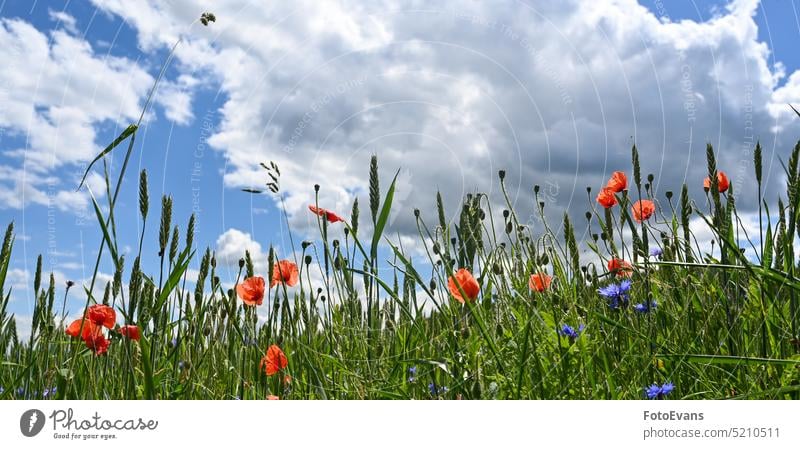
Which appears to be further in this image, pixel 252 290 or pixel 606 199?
pixel 606 199

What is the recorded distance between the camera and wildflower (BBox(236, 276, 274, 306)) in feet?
7.48

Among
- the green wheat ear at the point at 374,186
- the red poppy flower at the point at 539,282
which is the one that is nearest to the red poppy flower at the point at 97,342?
the green wheat ear at the point at 374,186

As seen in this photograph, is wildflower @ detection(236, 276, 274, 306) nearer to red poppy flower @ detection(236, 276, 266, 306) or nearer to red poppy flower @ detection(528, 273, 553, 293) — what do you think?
red poppy flower @ detection(236, 276, 266, 306)

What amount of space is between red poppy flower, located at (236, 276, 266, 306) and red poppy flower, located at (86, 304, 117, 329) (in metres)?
0.41

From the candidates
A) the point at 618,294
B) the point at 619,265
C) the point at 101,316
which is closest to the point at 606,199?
the point at 619,265

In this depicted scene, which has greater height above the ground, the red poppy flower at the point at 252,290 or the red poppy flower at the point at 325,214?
the red poppy flower at the point at 325,214

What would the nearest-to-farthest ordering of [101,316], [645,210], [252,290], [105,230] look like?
[105,230] < [101,316] < [252,290] < [645,210]

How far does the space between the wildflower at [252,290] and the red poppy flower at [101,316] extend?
413 millimetres

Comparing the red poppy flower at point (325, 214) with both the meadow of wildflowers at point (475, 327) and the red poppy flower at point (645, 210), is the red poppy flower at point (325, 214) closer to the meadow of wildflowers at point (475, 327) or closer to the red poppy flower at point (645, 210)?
the meadow of wildflowers at point (475, 327)

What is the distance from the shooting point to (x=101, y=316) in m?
2.17
